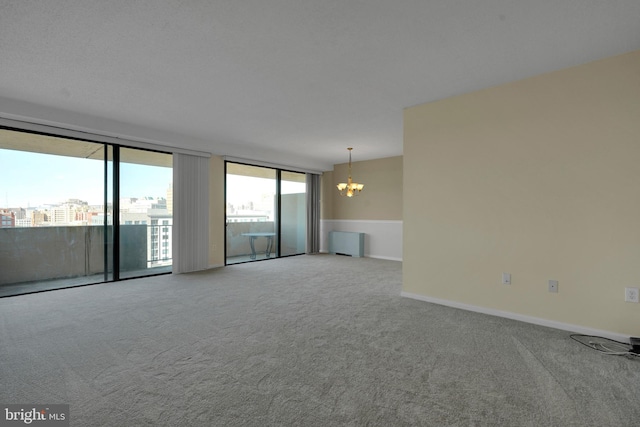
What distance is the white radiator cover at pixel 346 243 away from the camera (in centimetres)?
812

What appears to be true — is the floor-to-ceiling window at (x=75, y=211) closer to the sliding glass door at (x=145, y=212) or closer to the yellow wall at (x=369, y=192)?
the sliding glass door at (x=145, y=212)

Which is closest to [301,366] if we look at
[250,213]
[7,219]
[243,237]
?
[7,219]

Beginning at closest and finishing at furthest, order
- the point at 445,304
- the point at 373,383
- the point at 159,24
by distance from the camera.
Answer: the point at 373,383
the point at 159,24
the point at 445,304

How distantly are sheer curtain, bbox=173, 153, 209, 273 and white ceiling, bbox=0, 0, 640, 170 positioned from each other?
1.46m

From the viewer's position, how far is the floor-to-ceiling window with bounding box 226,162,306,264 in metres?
6.98

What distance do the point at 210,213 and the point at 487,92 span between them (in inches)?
208

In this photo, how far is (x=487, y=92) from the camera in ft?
11.6

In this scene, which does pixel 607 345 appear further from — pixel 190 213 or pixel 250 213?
pixel 250 213

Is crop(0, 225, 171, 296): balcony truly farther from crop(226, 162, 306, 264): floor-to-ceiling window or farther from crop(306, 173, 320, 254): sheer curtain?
crop(306, 173, 320, 254): sheer curtain

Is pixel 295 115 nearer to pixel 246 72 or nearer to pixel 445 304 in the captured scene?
pixel 246 72

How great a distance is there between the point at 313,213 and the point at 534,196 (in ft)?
19.8

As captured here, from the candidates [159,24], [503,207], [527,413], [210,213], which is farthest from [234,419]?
[210,213]

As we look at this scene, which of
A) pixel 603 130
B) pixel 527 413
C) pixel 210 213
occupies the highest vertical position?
pixel 603 130

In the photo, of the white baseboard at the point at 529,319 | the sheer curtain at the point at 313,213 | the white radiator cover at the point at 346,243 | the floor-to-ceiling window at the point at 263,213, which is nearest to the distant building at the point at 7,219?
the floor-to-ceiling window at the point at 263,213
